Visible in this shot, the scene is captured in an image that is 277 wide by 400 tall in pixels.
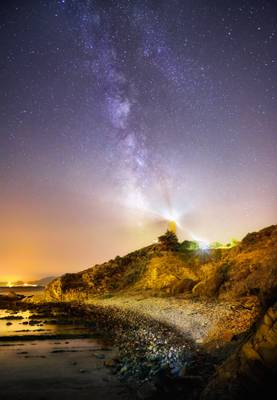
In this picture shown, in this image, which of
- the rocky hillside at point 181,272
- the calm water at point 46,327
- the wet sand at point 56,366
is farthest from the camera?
the rocky hillside at point 181,272

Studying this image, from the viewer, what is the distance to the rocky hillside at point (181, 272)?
3597 centimetres

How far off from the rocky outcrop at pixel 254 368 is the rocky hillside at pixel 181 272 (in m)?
11.6

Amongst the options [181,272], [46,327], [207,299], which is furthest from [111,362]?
[181,272]

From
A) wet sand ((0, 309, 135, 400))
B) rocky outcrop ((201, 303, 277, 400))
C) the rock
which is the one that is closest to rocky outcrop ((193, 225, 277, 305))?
wet sand ((0, 309, 135, 400))

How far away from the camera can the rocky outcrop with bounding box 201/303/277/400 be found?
8.76 m

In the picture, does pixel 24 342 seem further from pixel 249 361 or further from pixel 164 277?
pixel 164 277

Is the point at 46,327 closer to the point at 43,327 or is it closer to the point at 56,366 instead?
the point at 43,327

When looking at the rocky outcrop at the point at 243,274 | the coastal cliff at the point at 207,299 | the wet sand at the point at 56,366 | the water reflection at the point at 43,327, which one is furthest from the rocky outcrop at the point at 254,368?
the water reflection at the point at 43,327

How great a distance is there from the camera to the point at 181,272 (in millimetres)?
53719

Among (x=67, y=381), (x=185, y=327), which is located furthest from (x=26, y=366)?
(x=185, y=327)

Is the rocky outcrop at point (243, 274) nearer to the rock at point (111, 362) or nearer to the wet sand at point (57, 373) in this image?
the rock at point (111, 362)

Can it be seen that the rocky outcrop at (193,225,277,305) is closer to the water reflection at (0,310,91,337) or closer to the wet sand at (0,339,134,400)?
the water reflection at (0,310,91,337)

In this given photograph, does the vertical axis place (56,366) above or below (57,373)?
above

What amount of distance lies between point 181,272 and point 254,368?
45344 mm
